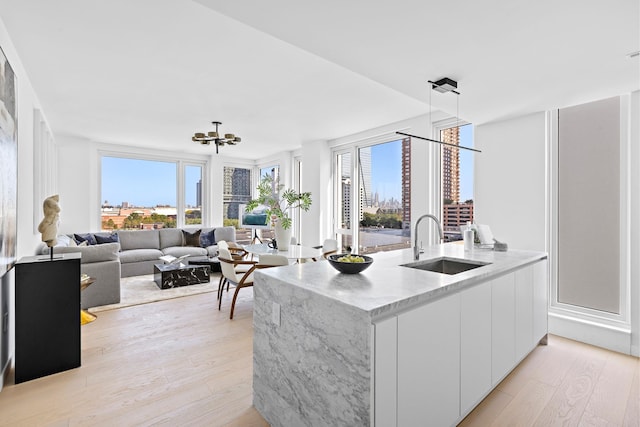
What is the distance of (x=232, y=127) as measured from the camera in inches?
211

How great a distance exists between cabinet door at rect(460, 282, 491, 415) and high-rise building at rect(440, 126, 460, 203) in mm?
2575

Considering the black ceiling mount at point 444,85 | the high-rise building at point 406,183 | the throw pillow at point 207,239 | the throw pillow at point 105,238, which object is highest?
the black ceiling mount at point 444,85

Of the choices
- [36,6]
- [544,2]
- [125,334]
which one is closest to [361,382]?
[544,2]

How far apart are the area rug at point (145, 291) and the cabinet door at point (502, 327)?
Result: 389cm

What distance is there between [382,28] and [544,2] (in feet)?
2.75

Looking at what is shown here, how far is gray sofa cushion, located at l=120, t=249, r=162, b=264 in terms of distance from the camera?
5659 millimetres

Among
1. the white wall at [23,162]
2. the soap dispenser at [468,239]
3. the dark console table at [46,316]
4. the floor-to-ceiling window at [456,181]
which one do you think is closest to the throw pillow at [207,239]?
the white wall at [23,162]

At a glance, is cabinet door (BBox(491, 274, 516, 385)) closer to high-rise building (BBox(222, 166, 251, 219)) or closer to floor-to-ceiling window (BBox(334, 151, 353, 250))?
floor-to-ceiling window (BBox(334, 151, 353, 250))

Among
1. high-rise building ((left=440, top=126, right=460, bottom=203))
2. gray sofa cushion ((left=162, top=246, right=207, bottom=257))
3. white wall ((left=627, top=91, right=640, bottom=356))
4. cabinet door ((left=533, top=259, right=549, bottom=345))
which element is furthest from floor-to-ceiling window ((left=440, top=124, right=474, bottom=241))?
gray sofa cushion ((left=162, top=246, right=207, bottom=257))

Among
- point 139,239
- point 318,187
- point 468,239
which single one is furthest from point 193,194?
point 468,239

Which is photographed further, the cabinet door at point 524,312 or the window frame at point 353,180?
the window frame at point 353,180

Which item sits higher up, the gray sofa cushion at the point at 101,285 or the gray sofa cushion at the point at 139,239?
the gray sofa cushion at the point at 139,239

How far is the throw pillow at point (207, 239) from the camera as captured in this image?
6918mm

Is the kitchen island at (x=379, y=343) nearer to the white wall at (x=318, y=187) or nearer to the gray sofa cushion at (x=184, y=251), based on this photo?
the white wall at (x=318, y=187)
